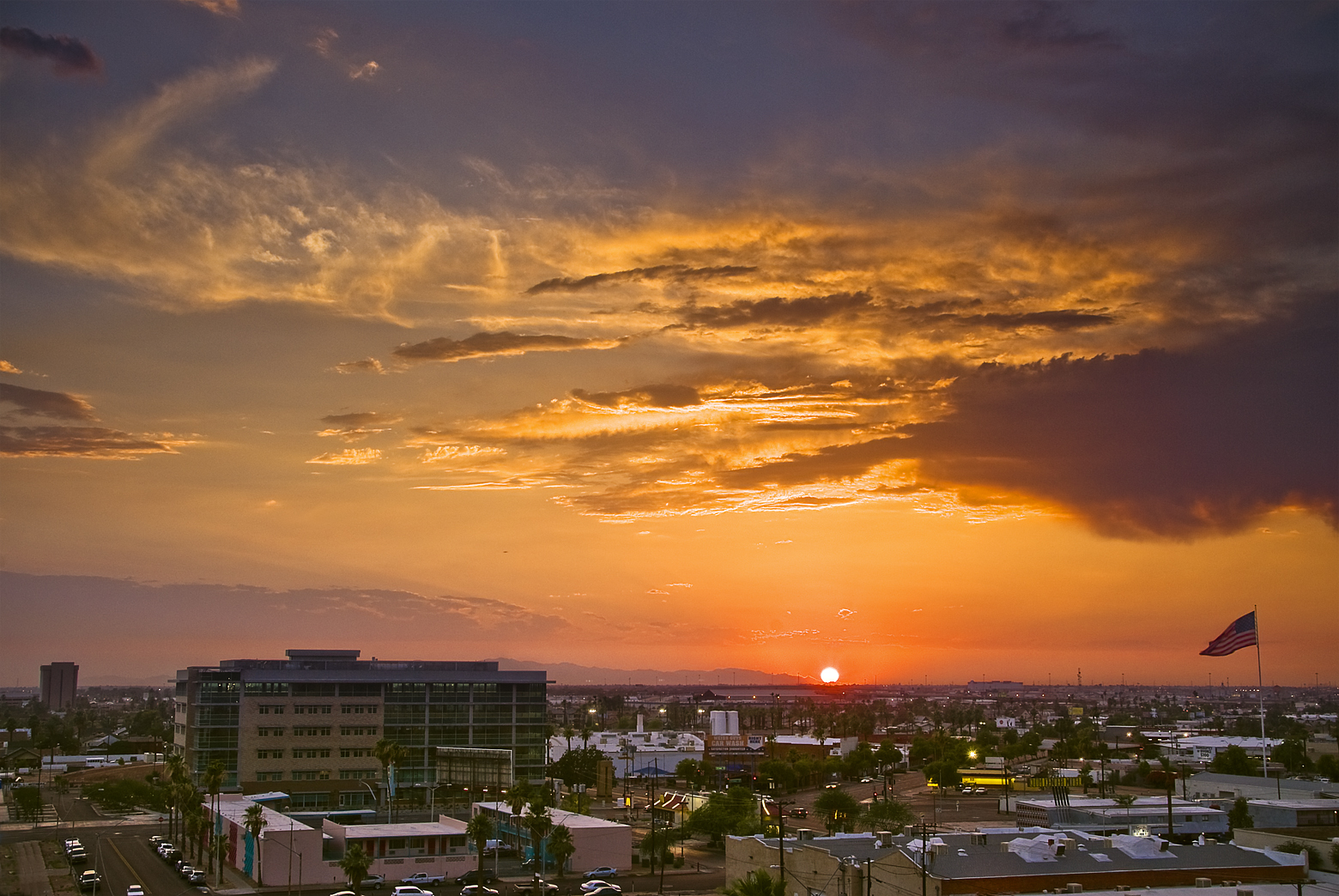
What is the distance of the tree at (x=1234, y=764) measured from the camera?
161 meters

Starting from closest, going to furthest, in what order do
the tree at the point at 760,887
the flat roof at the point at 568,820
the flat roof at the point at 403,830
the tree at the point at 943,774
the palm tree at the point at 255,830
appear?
the tree at the point at 760,887, the palm tree at the point at 255,830, the flat roof at the point at 403,830, the flat roof at the point at 568,820, the tree at the point at 943,774

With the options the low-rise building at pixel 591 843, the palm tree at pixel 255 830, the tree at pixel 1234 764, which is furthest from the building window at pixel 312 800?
the tree at pixel 1234 764

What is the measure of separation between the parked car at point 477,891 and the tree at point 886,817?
38.3 meters

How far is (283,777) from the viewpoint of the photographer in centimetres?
13925

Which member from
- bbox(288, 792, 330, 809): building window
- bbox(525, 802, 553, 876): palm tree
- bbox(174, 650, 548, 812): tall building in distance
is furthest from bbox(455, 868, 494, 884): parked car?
bbox(288, 792, 330, 809): building window

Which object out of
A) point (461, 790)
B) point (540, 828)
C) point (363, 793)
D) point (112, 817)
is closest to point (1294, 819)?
point (540, 828)

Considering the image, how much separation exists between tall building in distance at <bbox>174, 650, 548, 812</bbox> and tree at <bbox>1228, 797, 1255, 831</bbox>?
74.2 m

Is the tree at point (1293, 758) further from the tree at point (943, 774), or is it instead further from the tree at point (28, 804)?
the tree at point (28, 804)

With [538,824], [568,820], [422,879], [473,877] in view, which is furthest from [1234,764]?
[422,879]

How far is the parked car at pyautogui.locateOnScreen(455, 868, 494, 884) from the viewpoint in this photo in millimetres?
89700

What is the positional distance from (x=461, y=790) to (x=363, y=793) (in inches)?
442

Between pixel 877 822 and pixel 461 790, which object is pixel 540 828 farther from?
pixel 461 790

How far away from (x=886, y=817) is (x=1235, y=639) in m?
36.9

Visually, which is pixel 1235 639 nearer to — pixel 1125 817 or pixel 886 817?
pixel 1125 817
